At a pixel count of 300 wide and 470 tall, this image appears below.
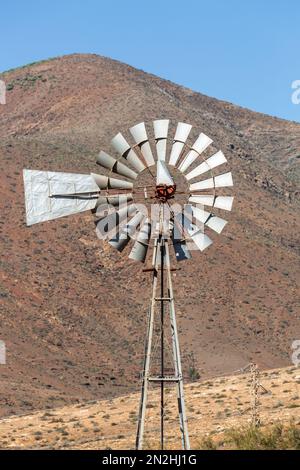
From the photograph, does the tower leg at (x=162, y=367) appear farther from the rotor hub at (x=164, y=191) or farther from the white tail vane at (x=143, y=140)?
the white tail vane at (x=143, y=140)

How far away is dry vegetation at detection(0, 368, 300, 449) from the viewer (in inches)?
1113

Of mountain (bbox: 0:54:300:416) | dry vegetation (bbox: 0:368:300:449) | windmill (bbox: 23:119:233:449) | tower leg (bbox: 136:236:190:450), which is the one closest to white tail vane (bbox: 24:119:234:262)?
windmill (bbox: 23:119:233:449)

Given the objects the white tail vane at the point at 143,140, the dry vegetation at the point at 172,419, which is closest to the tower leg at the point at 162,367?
the white tail vane at the point at 143,140

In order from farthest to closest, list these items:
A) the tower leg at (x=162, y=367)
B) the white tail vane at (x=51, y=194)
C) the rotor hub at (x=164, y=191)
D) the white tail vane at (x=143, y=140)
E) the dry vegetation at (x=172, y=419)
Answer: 1. the dry vegetation at (x=172, y=419)
2. the white tail vane at (x=143, y=140)
3. the rotor hub at (x=164, y=191)
4. the white tail vane at (x=51, y=194)
5. the tower leg at (x=162, y=367)

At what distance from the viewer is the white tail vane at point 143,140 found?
2062cm

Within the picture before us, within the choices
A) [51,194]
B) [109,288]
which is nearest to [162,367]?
[51,194]

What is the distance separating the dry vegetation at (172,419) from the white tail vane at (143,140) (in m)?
6.30

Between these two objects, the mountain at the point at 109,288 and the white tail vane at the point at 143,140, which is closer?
the white tail vane at the point at 143,140

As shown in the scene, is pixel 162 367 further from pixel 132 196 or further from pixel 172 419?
pixel 172 419

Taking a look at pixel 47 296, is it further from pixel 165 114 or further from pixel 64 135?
pixel 165 114

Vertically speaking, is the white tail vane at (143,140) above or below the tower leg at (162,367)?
above

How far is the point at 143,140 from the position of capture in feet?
67.6

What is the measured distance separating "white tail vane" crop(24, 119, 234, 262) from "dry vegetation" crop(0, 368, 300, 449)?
4.90 meters

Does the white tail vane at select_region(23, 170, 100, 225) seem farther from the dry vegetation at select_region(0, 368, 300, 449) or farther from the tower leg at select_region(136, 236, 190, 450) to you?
the dry vegetation at select_region(0, 368, 300, 449)
